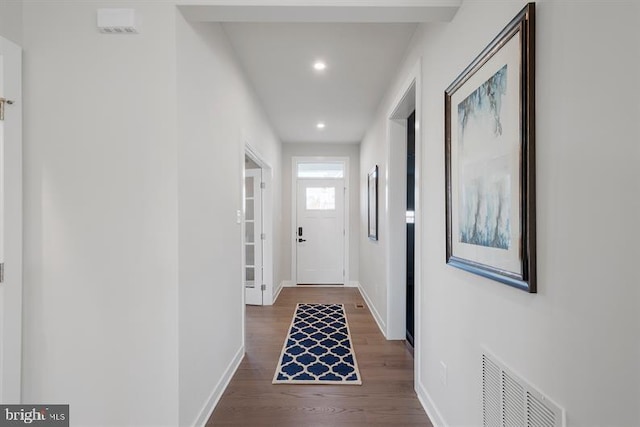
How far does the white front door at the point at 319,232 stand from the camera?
5.85m

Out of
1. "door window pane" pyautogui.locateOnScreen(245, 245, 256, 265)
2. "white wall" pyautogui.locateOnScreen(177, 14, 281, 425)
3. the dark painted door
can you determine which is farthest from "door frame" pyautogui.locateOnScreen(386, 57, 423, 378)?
"door window pane" pyautogui.locateOnScreen(245, 245, 256, 265)

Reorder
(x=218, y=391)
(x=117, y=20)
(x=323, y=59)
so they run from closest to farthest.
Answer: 1. (x=117, y=20)
2. (x=218, y=391)
3. (x=323, y=59)

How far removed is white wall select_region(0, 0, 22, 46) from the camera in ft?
5.26

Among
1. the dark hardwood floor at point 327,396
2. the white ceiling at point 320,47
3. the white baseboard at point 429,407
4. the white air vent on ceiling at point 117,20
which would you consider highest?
the white ceiling at point 320,47

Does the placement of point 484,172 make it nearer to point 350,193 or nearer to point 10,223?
point 10,223

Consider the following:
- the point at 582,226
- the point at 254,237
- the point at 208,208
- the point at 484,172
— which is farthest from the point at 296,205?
the point at 582,226

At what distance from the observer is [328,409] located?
6.92 feet

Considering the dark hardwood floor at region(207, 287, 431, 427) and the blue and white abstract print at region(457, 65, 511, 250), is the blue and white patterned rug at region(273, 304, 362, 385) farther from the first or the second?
the blue and white abstract print at region(457, 65, 511, 250)

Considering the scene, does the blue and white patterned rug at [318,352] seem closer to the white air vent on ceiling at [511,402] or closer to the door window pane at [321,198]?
the white air vent on ceiling at [511,402]

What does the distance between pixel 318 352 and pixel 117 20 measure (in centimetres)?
278

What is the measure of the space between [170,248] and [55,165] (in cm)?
74

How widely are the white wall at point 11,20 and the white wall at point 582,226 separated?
7.47 ft

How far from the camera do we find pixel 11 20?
1.63 meters

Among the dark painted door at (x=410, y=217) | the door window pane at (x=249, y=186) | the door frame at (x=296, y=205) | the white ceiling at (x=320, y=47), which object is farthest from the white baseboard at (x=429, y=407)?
the door frame at (x=296, y=205)
